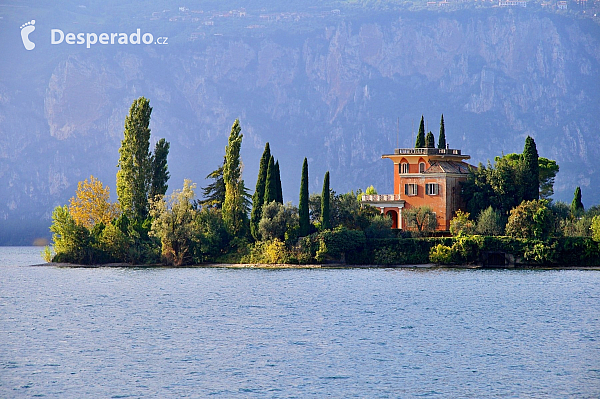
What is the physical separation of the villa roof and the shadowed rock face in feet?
339

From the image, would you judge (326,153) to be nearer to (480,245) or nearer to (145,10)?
(145,10)

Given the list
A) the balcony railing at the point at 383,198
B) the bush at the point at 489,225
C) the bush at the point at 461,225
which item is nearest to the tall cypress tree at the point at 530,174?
the bush at the point at 461,225

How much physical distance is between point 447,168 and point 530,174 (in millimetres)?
6055

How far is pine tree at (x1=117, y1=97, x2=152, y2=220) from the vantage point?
60.2 m

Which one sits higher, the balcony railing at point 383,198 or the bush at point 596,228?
the balcony railing at point 383,198

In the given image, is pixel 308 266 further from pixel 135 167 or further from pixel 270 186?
pixel 135 167

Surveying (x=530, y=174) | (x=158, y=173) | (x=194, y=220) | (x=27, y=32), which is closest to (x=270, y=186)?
(x=194, y=220)

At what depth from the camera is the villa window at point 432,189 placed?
207ft

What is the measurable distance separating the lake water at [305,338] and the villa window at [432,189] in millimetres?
14926

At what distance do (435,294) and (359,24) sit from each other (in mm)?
149569

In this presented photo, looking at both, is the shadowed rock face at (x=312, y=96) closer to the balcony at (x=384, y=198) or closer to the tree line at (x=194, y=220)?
the balcony at (x=384, y=198)

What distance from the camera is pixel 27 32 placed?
189 metres

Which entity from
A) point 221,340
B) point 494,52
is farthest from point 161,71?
point 221,340

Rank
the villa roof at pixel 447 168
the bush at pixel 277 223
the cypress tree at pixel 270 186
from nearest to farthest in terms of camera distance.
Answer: the bush at pixel 277 223 < the cypress tree at pixel 270 186 < the villa roof at pixel 447 168
